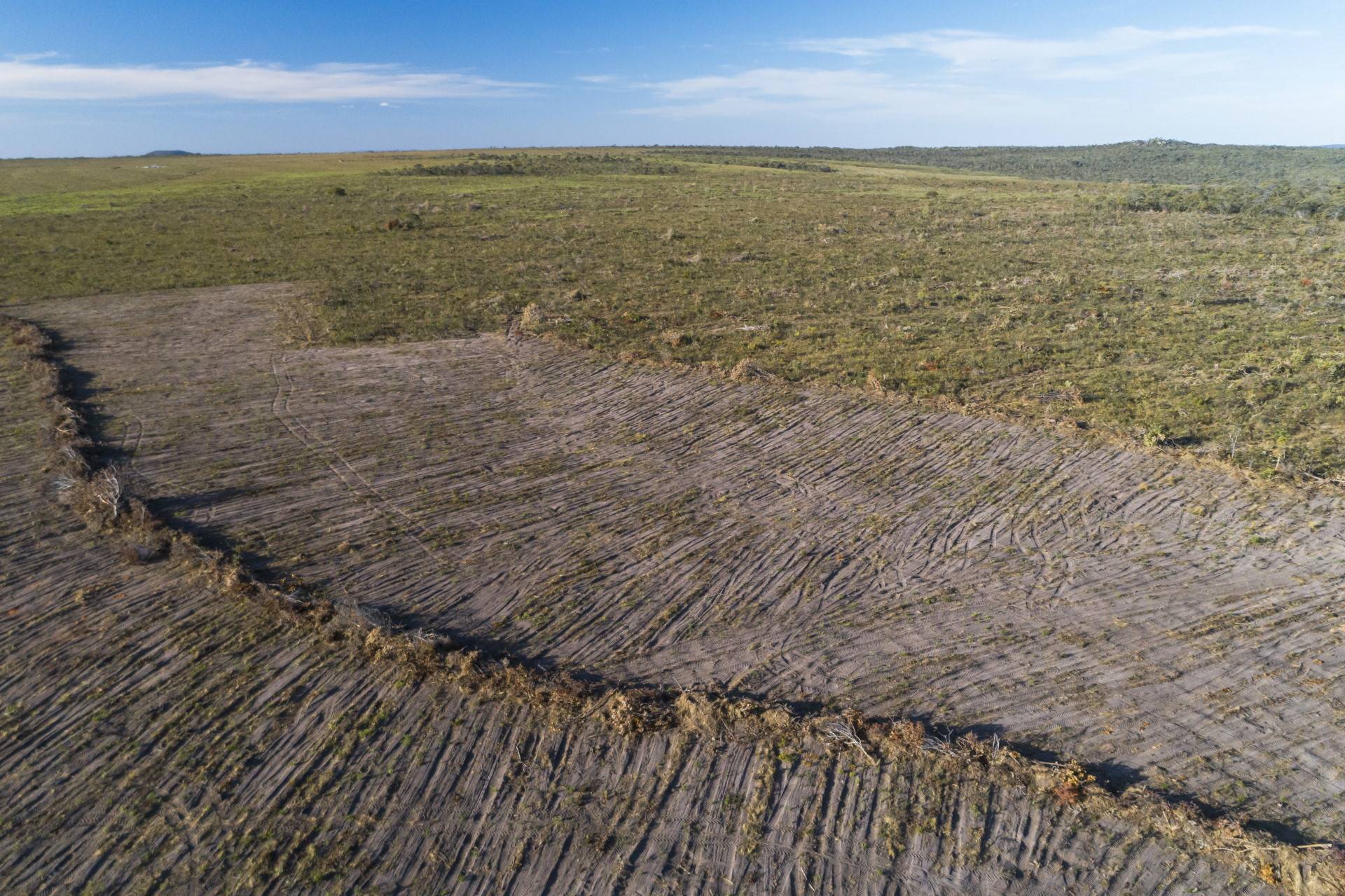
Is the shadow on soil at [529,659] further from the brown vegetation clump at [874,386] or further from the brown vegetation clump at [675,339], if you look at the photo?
the brown vegetation clump at [675,339]

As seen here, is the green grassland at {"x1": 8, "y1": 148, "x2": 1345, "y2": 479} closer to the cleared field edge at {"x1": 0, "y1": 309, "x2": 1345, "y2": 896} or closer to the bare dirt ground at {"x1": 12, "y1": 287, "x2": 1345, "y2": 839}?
the bare dirt ground at {"x1": 12, "y1": 287, "x2": 1345, "y2": 839}

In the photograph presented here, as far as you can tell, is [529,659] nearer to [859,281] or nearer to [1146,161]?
[859,281]

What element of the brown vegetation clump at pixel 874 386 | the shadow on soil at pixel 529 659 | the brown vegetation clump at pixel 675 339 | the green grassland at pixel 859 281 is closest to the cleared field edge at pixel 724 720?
the shadow on soil at pixel 529 659

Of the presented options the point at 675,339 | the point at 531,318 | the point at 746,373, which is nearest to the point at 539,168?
the point at 531,318

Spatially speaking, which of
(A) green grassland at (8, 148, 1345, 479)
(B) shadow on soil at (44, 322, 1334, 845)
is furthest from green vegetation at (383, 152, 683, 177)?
(B) shadow on soil at (44, 322, 1334, 845)

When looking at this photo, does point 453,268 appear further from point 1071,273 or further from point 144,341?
point 1071,273

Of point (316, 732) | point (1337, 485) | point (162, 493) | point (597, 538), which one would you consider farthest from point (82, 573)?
point (1337, 485)
